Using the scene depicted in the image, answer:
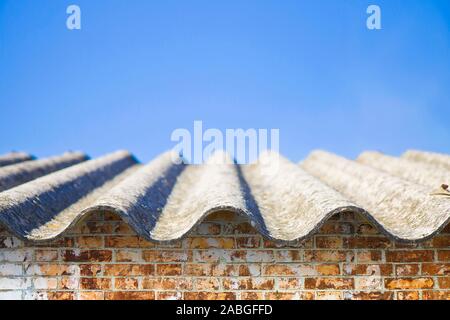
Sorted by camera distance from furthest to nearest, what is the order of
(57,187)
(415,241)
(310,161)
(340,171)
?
(310,161)
(340,171)
(57,187)
(415,241)

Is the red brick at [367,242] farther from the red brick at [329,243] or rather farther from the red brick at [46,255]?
the red brick at [46,255]

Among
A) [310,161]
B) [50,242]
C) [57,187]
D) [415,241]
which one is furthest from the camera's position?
[310,161]

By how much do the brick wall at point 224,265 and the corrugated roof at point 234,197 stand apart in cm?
15

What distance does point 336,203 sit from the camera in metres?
3.58

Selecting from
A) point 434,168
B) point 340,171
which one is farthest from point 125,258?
point 434,168

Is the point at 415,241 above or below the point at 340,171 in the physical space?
below

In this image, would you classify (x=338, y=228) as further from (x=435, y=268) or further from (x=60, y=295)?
(x=60, y=295)

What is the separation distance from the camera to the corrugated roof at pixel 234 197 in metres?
3.57

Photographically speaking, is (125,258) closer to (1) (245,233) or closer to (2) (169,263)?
(2) (169,263)

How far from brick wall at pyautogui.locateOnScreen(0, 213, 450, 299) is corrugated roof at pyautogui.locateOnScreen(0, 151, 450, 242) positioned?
0.48ft

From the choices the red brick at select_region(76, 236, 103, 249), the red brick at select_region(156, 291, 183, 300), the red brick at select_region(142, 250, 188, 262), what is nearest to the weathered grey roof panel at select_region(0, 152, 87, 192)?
the red brick at select_region(76, 236, 103, 249)

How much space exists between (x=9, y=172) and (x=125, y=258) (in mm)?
2351

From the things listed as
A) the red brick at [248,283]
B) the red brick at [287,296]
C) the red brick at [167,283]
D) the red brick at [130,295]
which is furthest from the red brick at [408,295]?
the red brick at [130,295]
